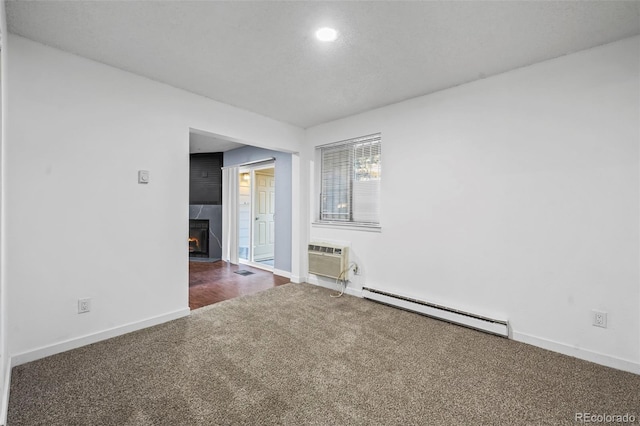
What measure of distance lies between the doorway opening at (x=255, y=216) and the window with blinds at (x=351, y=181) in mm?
2105

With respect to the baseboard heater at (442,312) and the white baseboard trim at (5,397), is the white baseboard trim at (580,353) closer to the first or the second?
the baseboard heater at (442,312)

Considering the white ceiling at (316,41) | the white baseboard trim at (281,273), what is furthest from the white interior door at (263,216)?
the white ceiling at (316,41)

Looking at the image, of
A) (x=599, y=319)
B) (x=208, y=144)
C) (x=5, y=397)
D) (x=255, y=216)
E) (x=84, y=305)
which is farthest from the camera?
(x=255, y=216)

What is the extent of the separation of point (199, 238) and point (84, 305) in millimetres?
4159

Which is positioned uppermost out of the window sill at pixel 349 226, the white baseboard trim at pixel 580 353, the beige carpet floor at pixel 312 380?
the window sill at pixel 349 226

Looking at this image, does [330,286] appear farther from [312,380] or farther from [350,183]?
[312,380]

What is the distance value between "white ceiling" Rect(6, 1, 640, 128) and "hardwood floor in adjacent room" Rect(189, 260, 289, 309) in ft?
8.33

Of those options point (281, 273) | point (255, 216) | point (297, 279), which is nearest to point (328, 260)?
point (297, 279)

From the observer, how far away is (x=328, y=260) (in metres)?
3.88

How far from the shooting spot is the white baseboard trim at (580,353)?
2064 mm

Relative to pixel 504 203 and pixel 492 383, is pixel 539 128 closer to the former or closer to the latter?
pixel 504 203

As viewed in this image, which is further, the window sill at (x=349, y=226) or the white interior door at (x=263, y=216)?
the white interior door at (x=263, y=216)

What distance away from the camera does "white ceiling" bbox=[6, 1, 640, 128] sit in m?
1.80

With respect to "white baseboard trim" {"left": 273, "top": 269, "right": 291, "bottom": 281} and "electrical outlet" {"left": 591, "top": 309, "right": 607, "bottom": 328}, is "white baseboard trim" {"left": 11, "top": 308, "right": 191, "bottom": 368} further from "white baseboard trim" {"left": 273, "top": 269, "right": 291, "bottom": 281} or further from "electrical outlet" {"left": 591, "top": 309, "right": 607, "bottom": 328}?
"electrical outlet" {"left": 591, "top": 309, "right": 607, "bottom": 328}
